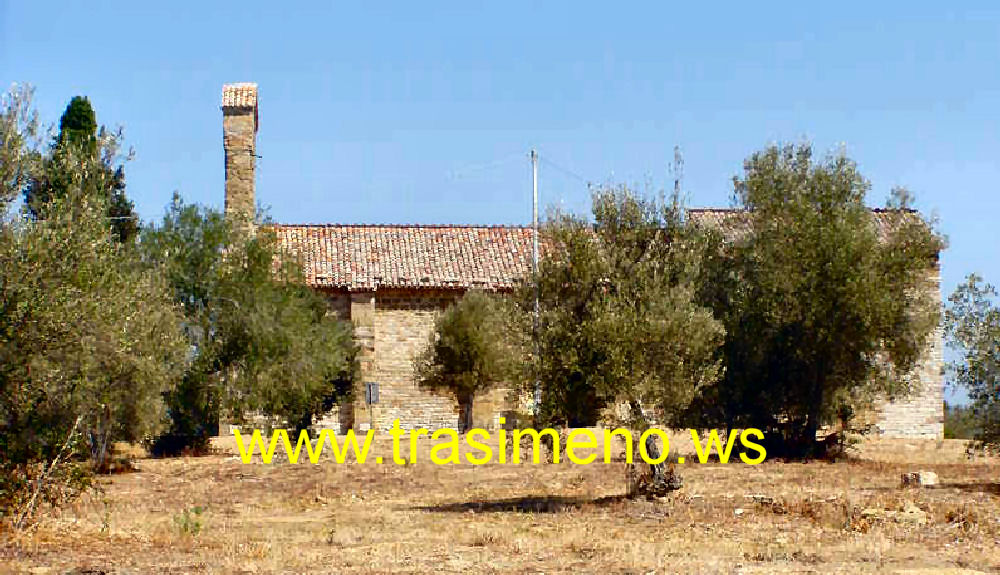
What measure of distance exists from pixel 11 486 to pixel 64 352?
188cm

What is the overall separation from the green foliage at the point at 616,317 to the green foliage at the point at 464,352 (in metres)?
17.7

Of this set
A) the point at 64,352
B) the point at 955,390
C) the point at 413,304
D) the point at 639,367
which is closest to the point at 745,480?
the point at 955,390

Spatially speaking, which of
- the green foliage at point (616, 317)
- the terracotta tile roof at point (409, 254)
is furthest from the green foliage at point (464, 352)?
the green foliage at point (616, 317)

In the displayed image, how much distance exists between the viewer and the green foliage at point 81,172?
603 inches

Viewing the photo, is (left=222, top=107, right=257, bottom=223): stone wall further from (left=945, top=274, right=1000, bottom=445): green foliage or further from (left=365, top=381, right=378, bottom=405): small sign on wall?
(left=945, top=274, right=1000, bottom=445): green foliage

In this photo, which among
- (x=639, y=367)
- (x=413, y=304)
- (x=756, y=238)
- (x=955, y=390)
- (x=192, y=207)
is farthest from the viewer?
(x=413, y=304)

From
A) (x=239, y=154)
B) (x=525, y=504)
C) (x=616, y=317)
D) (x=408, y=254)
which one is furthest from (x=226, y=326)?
(x=616, y=317)

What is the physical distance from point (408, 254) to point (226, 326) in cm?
1259

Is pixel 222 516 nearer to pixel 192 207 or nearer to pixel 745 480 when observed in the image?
pixel 745 480

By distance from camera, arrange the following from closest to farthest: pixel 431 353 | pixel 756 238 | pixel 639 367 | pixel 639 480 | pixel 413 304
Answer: pixel 639 367, pixel 639 480, pixel 756 238, pixel 431 353, pixel 413 304

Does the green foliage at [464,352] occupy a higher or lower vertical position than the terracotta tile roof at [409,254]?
lower

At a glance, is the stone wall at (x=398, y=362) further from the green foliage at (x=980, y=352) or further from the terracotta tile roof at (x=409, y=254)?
the green foliage at (x=980, y=352)

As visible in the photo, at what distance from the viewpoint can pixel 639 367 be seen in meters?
17.8

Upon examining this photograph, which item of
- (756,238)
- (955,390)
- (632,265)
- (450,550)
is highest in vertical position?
(756,238)
